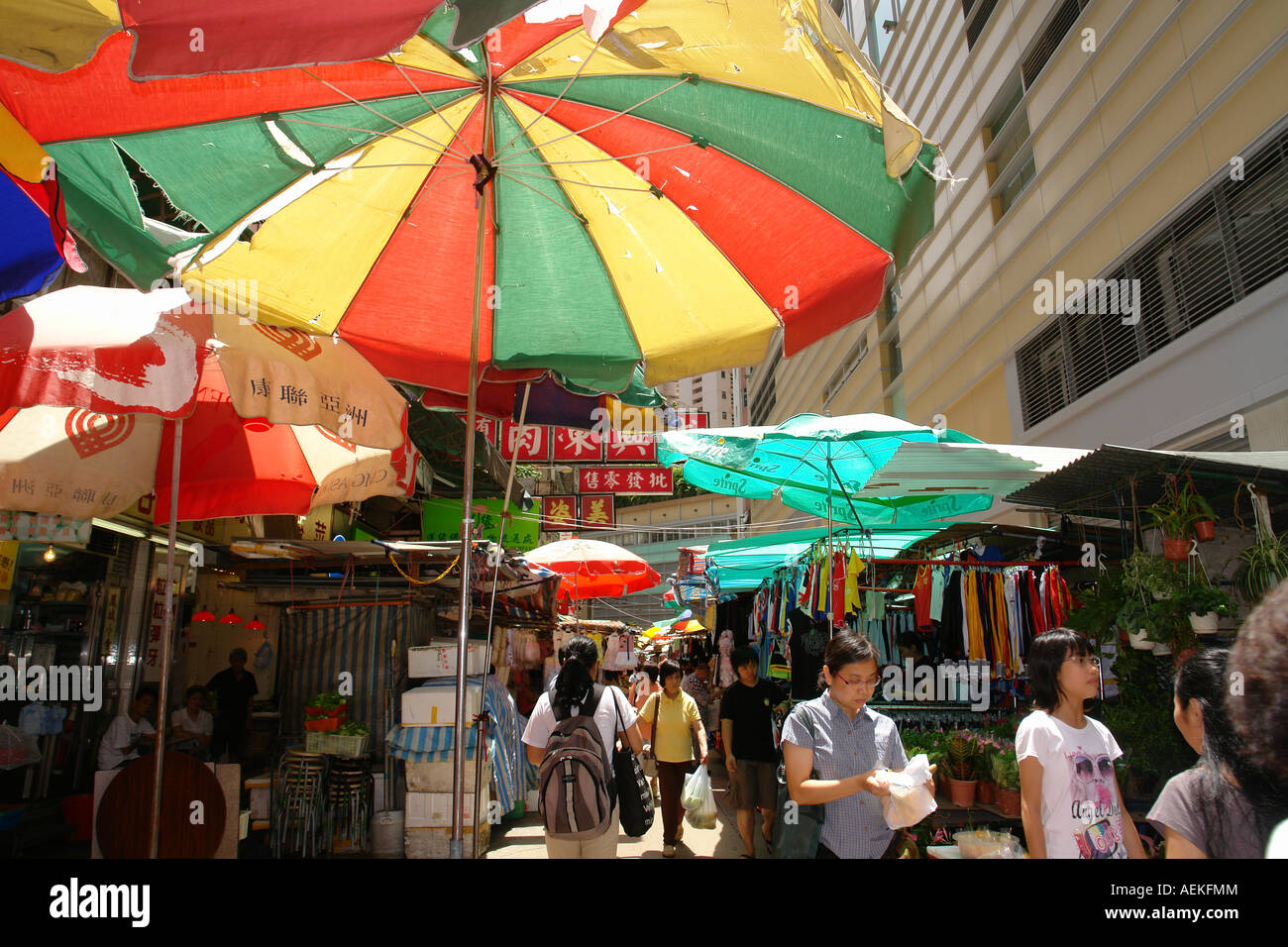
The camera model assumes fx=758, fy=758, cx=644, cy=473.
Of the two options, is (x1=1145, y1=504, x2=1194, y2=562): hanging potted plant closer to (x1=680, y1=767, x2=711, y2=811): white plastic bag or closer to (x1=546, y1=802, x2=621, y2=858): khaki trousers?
(x1=546, y1=802, x2=621, y2=858): khaki trousers

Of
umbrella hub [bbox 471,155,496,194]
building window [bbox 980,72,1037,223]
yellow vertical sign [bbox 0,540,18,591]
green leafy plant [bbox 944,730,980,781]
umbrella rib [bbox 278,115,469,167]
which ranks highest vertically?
building window [bbox 980,72,1037,223]

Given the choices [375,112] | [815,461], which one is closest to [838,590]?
[815,461]

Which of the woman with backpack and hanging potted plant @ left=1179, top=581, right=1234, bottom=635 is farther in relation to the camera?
hanging potted plant @ left=1179, top=581, right=1234, bottom=635

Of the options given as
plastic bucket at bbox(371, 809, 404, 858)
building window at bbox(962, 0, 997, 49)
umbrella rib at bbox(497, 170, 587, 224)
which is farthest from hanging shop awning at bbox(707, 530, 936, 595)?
building window at bbox(962, 0, 997, 49)


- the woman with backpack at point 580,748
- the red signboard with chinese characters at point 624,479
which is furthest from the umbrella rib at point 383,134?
the red signboard with chinese characters at point 624,479

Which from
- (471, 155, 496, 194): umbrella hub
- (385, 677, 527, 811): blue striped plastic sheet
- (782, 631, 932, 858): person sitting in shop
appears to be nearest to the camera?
(782, 631, 932, 858): person sitting in shop

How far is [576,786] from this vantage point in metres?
4.21

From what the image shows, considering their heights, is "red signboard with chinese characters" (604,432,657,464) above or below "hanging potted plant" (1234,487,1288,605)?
above

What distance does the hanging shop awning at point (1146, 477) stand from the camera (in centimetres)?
524

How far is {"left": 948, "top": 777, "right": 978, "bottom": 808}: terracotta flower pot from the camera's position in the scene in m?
5.64

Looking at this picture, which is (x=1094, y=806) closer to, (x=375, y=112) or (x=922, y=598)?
(x=375, y=112)

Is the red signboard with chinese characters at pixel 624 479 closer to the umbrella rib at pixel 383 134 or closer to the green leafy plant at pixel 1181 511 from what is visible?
the green leafy plant at pixel 1181 511

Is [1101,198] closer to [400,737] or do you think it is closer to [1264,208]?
[1264,208]

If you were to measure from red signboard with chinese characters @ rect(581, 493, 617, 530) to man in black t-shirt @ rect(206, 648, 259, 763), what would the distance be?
10143mm
